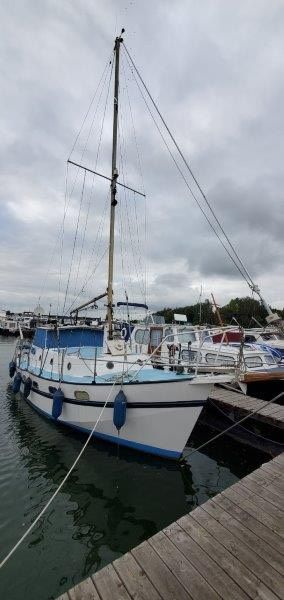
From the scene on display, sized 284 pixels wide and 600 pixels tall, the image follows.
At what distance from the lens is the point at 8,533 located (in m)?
5.77

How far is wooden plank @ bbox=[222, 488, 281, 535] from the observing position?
4629 millimetres

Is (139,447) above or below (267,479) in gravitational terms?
below

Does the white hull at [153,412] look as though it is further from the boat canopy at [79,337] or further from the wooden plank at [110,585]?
the wooden plank at [110,585]

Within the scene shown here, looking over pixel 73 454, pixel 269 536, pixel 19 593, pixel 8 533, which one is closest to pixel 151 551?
pixel 269 536

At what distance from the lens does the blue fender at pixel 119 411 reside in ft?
26.8

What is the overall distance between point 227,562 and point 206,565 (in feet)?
0.86

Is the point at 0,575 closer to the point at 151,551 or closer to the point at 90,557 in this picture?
the point at 90,557

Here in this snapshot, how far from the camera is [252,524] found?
466 centimetres

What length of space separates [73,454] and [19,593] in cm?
486

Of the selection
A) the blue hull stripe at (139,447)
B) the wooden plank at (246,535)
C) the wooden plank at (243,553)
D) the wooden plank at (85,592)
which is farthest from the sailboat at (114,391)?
the wooden plank at (85,592)

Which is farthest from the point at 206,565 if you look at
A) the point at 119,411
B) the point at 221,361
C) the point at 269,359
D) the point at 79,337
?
the point at 269,359

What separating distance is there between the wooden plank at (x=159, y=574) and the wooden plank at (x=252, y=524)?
142 cm

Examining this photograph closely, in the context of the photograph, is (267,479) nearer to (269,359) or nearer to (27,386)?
(269,359)

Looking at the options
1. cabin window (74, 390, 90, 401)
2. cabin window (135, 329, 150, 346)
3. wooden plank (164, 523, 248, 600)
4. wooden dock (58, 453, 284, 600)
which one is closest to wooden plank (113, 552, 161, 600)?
wooden dock (58, 453, 284, 600)
